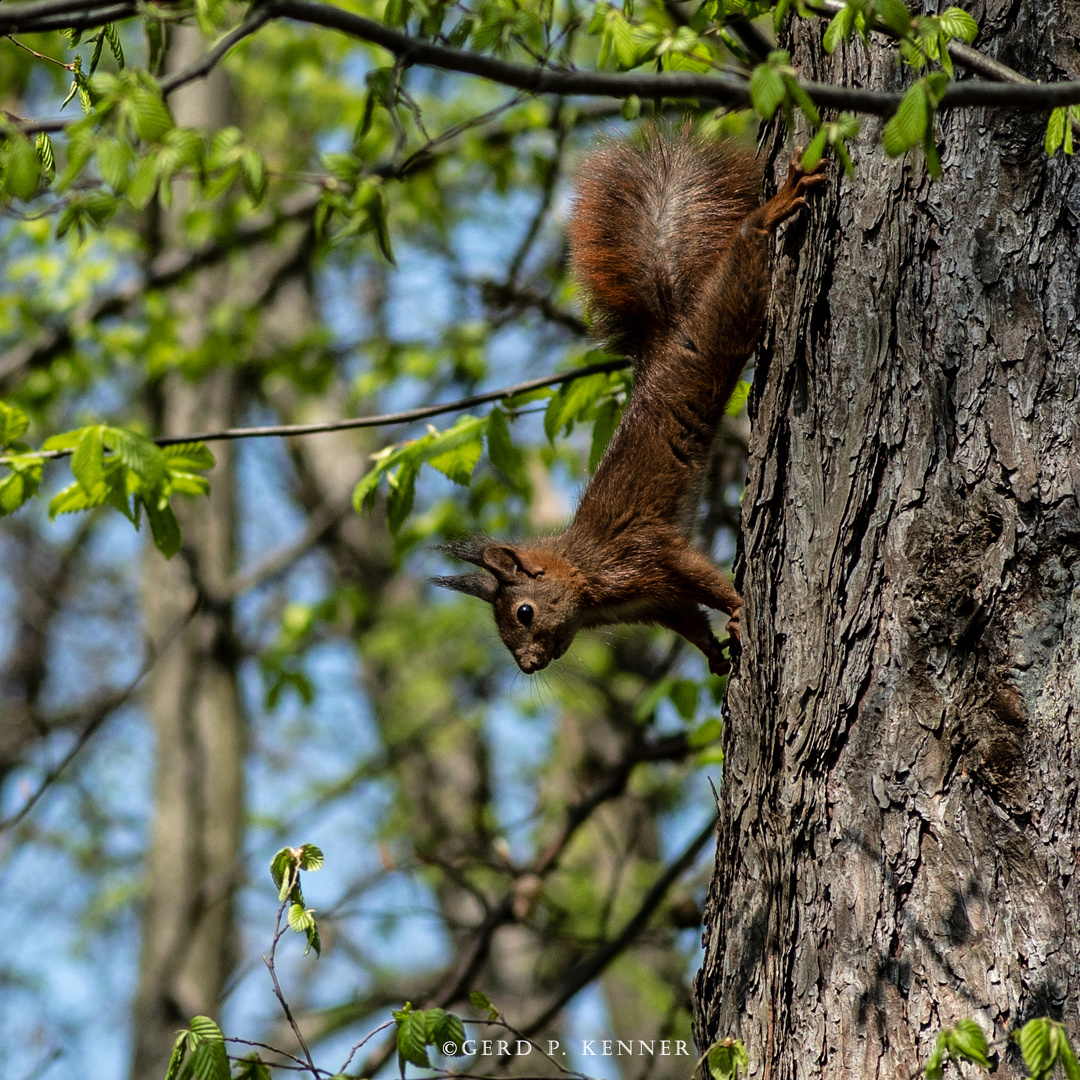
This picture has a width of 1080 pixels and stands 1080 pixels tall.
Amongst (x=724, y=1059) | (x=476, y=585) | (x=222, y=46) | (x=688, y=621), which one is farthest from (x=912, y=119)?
(x=476, y=585)

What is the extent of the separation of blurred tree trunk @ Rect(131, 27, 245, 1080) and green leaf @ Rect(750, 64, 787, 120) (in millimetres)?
5277

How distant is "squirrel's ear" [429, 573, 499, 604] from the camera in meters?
4.01

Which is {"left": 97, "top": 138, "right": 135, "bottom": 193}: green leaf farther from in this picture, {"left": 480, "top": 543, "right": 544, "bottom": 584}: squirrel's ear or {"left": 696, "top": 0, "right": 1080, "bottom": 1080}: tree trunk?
{"left": 480, "top": 543, "right": 544, "bottom": 584}: squirrel's ear

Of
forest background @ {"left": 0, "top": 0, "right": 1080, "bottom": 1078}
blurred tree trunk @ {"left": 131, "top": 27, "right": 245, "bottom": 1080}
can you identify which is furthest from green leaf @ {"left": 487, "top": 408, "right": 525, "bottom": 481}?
blurred tree trunk @ {"left": 131, "top": 27, "right": 245, "bottom": 1080}

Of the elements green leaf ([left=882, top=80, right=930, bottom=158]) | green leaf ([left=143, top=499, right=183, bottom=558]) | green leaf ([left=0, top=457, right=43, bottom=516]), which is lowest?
green leaf ([left=882, top=80, right=930, bottom=158])

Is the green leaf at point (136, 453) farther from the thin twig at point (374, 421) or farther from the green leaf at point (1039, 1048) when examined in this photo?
the green leaf at point (1039, 1048)

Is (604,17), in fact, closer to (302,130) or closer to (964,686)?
(964,686)

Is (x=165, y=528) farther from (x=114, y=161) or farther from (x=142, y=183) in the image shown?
(x=114, y=161)

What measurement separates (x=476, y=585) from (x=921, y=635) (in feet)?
7.27

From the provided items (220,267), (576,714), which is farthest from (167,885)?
(220,267)

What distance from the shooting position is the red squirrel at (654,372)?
3.29 metres

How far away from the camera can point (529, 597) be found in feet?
12.7

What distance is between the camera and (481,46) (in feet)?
7.45

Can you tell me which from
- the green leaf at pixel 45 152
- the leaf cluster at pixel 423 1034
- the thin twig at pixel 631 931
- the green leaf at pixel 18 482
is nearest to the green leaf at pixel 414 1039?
the leaf cluster at pixel 423 1034
